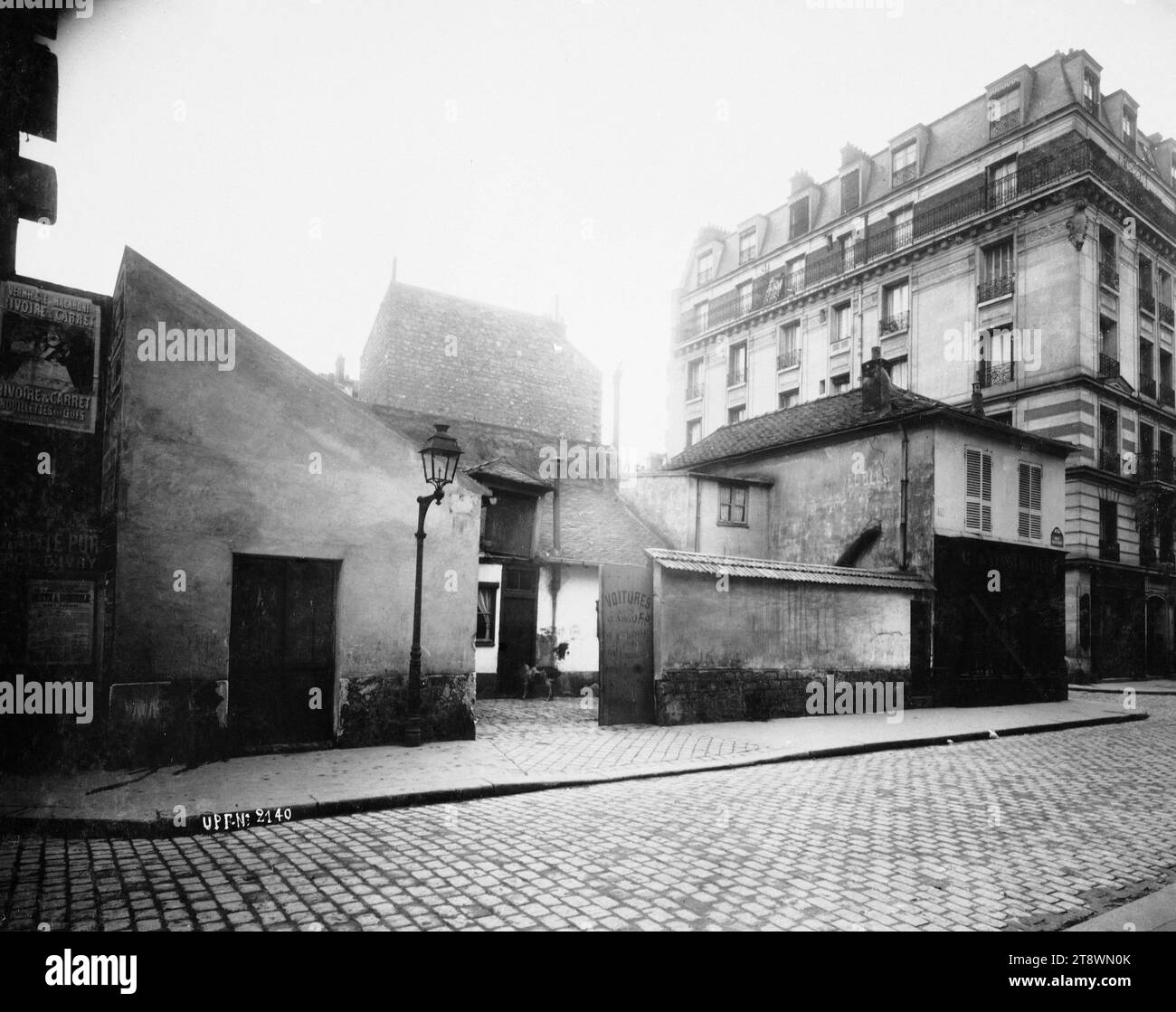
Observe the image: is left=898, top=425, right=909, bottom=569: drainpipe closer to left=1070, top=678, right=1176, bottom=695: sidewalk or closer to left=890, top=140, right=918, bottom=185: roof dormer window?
left=1070, top=678, right=1176, bottom=695: sidewalk

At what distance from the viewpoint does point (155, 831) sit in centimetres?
582

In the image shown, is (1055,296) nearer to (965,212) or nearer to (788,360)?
(965,212)

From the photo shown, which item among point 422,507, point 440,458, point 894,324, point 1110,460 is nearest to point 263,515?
point 422,507

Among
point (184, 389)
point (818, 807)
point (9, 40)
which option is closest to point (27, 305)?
point (184, 389)

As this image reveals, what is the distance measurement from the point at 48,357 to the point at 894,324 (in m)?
29.7

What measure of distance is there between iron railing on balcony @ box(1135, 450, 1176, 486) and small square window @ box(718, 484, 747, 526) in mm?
16703

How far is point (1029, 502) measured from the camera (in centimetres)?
1869

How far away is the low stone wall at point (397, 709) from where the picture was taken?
9.21 meters

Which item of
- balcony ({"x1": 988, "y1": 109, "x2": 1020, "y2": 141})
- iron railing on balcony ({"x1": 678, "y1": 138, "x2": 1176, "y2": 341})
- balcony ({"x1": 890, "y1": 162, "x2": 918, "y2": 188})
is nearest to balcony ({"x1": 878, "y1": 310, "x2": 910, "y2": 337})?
iron railing on balcony ({"x1": 678, "y1": 138, "x2": 1176, "y2": 341})

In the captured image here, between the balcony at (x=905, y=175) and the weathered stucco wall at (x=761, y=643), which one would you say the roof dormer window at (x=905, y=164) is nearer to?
the balcony at (x=905, y=175)
